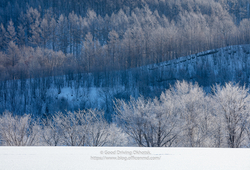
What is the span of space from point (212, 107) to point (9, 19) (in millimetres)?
17687

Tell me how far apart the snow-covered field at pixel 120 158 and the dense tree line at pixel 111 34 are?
797 cm

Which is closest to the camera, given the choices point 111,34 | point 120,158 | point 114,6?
point 120,158

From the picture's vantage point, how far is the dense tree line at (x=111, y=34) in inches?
559

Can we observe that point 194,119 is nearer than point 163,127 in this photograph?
No

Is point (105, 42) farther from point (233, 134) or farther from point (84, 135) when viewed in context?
point (233, 134)

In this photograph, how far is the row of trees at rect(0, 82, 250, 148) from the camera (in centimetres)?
963

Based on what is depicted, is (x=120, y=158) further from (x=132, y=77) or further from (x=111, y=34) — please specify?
(x=111, y=34)

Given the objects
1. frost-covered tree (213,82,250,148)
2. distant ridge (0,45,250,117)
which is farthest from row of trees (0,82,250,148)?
distant ridge (0,45,250,117)

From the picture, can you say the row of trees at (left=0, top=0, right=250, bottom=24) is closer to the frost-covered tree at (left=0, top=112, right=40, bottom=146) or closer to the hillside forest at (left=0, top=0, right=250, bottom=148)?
the hillside forest at (left=0, top=0, right=250, bottom=148)

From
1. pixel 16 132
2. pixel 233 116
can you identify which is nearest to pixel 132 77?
pixel 233 116

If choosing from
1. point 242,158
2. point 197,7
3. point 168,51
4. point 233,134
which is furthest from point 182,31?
point 242,158

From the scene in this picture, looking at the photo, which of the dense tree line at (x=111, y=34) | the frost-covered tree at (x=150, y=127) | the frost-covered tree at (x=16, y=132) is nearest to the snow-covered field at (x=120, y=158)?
the frost-covered tree at (x=150, y=127)

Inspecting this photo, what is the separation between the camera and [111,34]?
691 inches

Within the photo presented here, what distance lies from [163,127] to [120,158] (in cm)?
348
